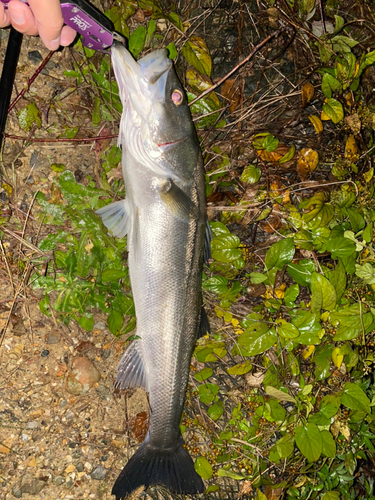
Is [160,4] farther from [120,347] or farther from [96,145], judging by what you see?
[120,347]

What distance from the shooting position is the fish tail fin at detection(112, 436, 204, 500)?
3170mm

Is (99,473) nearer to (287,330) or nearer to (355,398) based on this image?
(287,330)

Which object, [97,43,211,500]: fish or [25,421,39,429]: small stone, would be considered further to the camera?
[25,421,39,429]: small stone

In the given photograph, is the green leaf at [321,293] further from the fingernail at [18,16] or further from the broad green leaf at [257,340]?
the fingernail at [18,16]

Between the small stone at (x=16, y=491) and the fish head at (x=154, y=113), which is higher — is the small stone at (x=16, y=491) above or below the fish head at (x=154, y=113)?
below

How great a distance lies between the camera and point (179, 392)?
10.2 ft

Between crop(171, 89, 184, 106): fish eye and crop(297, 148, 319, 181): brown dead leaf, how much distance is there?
1.45m

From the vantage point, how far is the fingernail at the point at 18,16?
7.52 feet

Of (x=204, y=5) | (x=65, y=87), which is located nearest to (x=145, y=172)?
(x=65, y=87)

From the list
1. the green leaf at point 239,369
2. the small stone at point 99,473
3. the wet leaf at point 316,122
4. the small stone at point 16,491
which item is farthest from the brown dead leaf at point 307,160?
the small stone at point 16,491

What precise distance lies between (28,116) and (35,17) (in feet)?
3.64

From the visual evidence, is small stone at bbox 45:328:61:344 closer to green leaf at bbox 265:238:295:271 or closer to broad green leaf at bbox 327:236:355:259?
green leaf at bbox 265:238:295:271

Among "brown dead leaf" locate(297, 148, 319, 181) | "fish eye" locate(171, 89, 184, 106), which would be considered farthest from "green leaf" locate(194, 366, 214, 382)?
"fish eye" locate(171, 89, 184, 106)

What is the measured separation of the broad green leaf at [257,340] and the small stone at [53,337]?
1696mm
